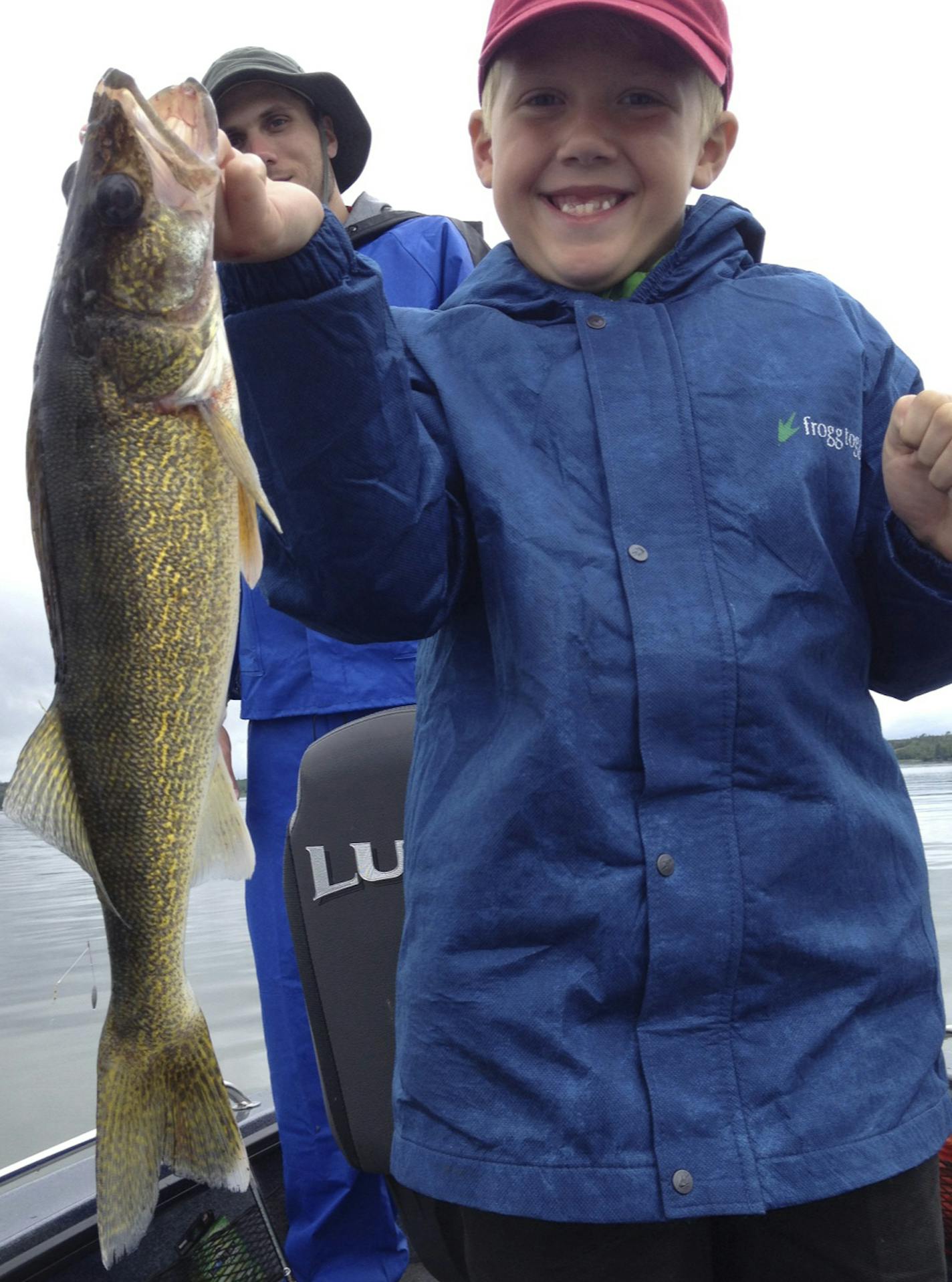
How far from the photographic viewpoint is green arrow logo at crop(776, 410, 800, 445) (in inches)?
65.0

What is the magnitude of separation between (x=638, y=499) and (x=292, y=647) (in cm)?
168

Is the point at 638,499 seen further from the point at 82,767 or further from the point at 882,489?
the point at 82,767

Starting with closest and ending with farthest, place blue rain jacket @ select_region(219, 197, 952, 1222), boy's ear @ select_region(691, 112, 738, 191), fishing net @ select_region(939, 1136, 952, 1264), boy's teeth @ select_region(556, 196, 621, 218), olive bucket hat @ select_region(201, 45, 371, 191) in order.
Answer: blue rain jacket @ select_region(219, 197, 952, 1222) < boy's teeth @ select_region(556, 196, 621, 218) < boy's ear @ select_region(691, 112, 738, 191) < fishing net @ select_region(939, 1136, 952, 1264) < olive bucket hat @ select_region(201, 45, 371, 191)

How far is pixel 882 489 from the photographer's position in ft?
5.78

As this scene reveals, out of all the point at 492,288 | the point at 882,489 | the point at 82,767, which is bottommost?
the point at 82,767

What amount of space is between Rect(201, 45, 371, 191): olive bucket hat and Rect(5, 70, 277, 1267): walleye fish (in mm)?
2005

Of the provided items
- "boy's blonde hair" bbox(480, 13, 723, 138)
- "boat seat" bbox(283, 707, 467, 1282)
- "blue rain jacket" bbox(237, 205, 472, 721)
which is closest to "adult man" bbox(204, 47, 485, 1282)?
"blue rain jacket" bbox(237, 205, 472, 721)

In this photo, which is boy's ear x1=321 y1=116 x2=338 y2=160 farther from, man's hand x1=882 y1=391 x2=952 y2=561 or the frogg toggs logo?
man's hand x1=882 y1=391 x2=952 y2=561

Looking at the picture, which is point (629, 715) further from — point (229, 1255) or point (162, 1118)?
point (229, 1255)

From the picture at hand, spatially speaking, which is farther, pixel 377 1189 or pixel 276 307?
pixel 377 1189

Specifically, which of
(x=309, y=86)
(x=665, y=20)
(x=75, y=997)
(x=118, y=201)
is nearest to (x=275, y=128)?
(x=309, y=86)

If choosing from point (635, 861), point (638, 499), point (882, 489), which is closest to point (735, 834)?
point (635, 861)

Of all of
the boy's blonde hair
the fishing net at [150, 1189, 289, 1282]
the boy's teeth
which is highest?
the boy's blonde hair

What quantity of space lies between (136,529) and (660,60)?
3.58 feet
